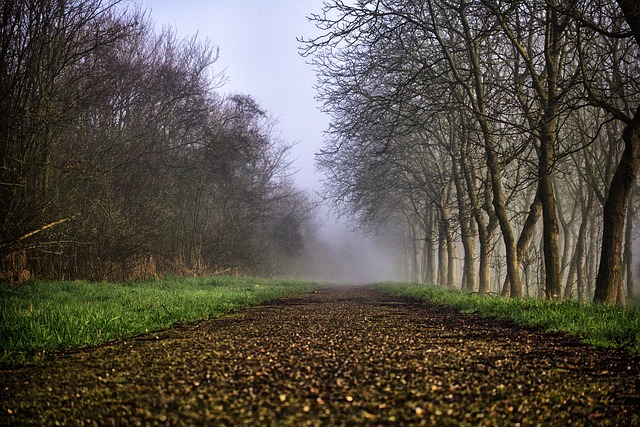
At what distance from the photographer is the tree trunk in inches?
322

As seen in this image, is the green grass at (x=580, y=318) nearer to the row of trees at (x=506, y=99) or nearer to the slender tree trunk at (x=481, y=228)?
the row of trees at (x=506, y=99)

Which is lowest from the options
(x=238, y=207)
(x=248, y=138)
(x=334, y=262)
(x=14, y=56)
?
(x=334, y=262)

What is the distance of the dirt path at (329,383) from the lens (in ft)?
8.70

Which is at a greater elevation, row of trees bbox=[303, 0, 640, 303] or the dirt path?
row of trees bbox=[303, 0, 640, 303]

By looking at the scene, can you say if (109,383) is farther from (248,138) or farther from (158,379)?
(248,138)

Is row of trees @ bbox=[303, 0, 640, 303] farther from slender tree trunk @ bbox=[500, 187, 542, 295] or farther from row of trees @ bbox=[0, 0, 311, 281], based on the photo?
row of trees @ bbox=[0, 0, 311, 281]

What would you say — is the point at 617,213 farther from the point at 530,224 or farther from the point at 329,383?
the point at 329,383

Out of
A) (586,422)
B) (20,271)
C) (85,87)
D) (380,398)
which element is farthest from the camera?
(85,87)

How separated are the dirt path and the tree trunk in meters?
4.11

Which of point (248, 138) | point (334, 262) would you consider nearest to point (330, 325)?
point (248, 138)

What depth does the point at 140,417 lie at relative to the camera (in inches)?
104

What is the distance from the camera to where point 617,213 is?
8.33 metres

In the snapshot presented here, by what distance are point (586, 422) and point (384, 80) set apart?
621 inches

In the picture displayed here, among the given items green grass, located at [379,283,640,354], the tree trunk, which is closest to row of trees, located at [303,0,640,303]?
the tree trunk
